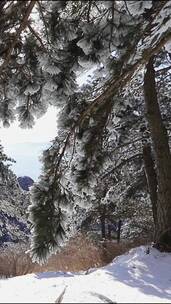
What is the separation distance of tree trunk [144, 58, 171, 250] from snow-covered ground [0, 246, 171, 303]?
1.04 m

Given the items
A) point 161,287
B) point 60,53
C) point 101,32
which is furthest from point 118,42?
point 161,287

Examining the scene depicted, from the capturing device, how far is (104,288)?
4.70 meters

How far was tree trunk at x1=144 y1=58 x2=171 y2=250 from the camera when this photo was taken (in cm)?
877

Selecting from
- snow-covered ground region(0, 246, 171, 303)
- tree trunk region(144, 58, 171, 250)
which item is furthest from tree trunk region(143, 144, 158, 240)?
snow-covered ground region(0, 246, 171, 303)

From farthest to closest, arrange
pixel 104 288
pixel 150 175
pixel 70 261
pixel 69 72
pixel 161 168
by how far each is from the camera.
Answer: pixel 70 261 → pixel 150 175 → pixel 161 168 → pixel 69 72 → pixel 104 288

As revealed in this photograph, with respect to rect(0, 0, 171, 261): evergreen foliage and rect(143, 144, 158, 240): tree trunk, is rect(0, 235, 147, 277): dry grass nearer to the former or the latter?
rect(143, 144, 158, 240): tree trunk

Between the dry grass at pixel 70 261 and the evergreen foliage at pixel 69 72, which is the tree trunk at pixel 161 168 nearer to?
the evergreen foliage at pixel 69 72

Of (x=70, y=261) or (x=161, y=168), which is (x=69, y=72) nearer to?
(x=161, y=168)

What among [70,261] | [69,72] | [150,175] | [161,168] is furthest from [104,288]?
[70,261]

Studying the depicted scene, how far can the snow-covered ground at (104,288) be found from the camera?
4.11 meters

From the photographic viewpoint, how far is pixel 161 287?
6.24 meters

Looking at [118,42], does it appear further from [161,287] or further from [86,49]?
[161,287]

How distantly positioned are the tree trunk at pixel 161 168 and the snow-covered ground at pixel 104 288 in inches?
40.9

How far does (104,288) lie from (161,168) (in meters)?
4.61
